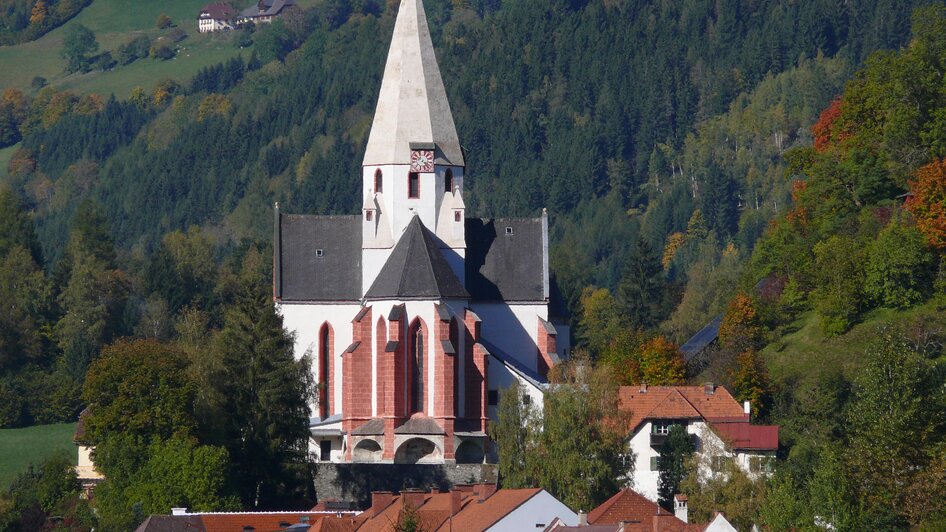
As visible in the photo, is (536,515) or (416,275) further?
(416,275)

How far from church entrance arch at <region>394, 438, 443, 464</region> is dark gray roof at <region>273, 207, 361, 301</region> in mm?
6947

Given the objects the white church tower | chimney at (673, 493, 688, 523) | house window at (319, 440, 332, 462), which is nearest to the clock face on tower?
the white church tower

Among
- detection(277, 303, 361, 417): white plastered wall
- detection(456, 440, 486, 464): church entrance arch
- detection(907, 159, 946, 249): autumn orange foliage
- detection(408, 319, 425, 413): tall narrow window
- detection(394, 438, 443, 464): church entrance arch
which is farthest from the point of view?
detection(907, 159, 946, 249): autumn orange foliage

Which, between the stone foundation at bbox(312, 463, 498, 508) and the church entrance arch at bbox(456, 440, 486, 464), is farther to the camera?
the church entrance arch at bbox(456, 440, 486, 464)

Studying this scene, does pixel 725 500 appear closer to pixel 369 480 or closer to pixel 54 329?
pixel 369 480

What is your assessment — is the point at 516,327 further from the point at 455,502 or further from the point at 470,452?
the point at 455,502

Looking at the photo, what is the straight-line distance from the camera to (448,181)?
85.2m

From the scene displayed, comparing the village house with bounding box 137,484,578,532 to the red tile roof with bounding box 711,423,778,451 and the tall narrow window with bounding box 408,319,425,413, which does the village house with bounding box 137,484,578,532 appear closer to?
the tall narrow window with bounding box 408,319,425,413

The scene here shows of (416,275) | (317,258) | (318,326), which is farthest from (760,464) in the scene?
(317,258)

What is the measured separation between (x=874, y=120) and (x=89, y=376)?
32.2 m

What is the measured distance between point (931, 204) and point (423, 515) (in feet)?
92.1

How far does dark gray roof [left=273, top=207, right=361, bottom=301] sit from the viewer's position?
85.6 meters

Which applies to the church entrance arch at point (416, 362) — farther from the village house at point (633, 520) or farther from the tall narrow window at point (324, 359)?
the village house at point (633, 520)

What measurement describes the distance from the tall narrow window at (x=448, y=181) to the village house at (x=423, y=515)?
46.3ft
